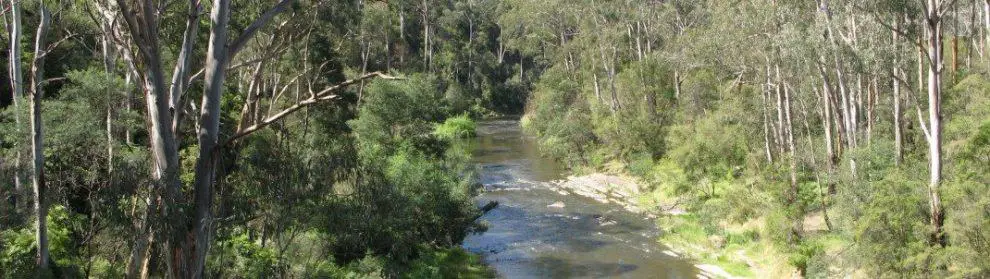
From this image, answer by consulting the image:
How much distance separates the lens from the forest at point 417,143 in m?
7.23

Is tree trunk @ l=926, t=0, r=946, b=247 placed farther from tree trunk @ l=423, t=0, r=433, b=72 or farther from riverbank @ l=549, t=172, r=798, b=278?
tree trunk @ l=423, t=0, r=433, b=72

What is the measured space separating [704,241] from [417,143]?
931 cm

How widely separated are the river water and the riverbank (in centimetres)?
43

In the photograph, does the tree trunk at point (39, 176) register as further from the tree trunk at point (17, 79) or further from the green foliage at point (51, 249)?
the tree trunk at point (17, 79)

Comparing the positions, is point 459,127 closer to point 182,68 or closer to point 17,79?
point 17,79

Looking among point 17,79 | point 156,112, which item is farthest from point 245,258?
point 156,112

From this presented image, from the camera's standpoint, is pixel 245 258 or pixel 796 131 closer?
pixel 245 258

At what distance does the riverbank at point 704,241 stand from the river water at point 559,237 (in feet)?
1.42

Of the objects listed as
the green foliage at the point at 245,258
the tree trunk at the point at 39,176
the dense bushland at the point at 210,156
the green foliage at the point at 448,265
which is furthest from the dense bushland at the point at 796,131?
the tree trunk at the point at 39,176

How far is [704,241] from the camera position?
76.8 feet

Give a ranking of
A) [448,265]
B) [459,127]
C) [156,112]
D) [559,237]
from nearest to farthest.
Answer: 1. [156,112]
2. [448,265]
3. [559,237]
4. [459,127]

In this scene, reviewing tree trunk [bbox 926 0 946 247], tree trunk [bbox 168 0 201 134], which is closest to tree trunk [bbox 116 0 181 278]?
tree trunk [bbox 168 0 201 134]

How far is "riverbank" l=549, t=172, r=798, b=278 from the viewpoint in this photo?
20.5 m

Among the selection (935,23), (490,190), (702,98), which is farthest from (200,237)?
(702,98)
